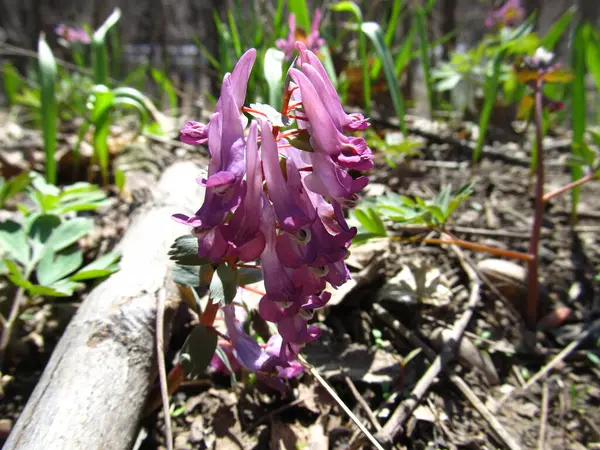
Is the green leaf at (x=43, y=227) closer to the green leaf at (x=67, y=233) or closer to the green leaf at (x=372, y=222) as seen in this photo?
the green leaf at (x=67, y=233)

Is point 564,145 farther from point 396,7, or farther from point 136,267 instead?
point 136,267

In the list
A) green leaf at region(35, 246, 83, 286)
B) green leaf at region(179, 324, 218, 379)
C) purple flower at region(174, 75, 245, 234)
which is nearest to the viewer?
purple flower at region(174, 75, 245, 234)

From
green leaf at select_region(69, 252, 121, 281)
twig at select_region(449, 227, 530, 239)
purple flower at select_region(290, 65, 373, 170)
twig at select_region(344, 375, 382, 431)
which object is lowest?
twig at select_region(344, 375, 382, 431)

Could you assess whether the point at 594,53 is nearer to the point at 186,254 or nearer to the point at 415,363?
the point at 415,363

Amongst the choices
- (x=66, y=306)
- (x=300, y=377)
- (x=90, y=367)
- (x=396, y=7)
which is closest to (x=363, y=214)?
(x=300, y=377)

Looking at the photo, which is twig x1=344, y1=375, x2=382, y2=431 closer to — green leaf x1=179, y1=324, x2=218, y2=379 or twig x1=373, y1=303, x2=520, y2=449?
twig x1=373, y1=303, x2=520, y2=449

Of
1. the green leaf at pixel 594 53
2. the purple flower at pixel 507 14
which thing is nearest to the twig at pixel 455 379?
the green leaf at pixel 594 53

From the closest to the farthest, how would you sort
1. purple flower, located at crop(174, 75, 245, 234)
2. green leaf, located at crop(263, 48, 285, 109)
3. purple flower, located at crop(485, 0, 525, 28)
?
1. purple flower, located at crop(174, 75, 245, 234)
2. green leaf, located at crop(263, 48, 285, 109)
3. purple flower, located at crop(485, 0, 525, 28)

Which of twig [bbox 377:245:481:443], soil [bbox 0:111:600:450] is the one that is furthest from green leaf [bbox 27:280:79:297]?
twig [bbox 377:245:481:443]
